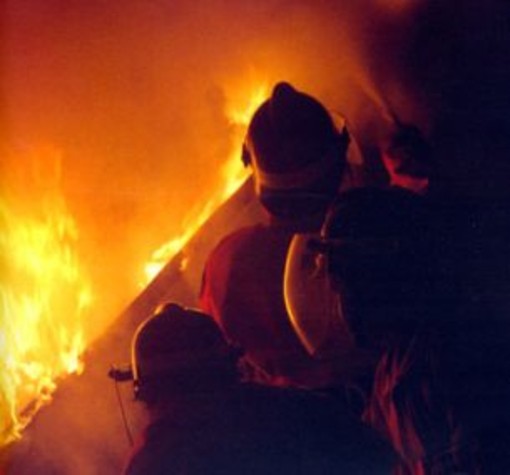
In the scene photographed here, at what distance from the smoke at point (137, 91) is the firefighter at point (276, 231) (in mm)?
754

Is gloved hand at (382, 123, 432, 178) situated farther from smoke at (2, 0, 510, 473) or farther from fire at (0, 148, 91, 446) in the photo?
fire at (0, 148, 91, 446)

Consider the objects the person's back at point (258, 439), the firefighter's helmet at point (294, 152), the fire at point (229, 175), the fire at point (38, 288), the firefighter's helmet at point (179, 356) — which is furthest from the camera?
the fire at point (229, 175)

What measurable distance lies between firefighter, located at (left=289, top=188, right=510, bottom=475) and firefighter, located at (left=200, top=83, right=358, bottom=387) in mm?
247

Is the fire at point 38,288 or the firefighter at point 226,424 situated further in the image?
the fire at point 38,288

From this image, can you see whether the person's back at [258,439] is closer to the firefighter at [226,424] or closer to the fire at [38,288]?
the firefighter at [226,424]

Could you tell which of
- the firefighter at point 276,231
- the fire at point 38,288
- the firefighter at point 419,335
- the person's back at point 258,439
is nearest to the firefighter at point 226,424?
the person's back at point 258,439

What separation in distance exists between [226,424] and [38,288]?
6.33 feet

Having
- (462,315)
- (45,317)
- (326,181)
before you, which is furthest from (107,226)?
(462,315)

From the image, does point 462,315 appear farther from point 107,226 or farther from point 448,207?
point 107,226

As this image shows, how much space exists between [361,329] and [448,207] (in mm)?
726

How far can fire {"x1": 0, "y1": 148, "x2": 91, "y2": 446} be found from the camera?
3.81 metres

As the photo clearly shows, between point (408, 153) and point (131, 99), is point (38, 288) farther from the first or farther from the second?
point (408, 153)

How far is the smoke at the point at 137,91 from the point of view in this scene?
401 cm

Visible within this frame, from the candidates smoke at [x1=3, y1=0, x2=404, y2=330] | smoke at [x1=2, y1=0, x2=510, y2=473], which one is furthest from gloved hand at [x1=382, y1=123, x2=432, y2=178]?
smoke at [x1=3, y1=0, x2=404, y2=330]
